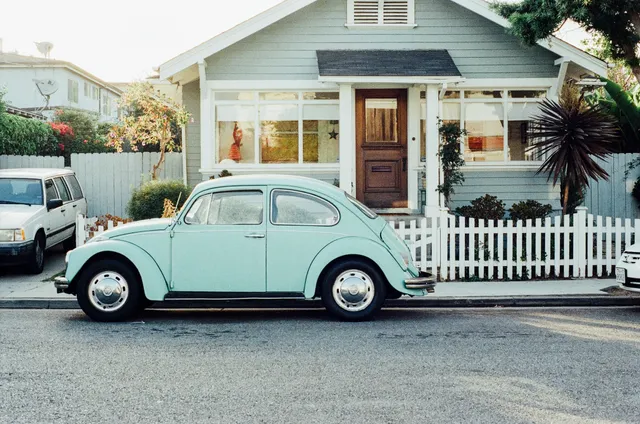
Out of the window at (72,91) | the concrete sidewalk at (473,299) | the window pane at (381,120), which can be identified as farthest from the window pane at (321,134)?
the window at (72,91)

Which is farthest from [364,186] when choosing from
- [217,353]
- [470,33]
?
[217,353]

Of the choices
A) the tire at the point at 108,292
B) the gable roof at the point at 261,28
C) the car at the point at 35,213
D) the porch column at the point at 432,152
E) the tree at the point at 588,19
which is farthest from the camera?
the gable roof at the point at 261,28

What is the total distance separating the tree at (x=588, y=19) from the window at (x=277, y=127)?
4.23m

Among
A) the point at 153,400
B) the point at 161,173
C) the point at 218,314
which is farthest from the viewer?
the point at 161,173

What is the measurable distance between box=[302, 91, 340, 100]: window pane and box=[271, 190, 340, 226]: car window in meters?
7.71

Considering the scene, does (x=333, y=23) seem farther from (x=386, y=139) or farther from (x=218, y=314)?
(x=218, y=314)

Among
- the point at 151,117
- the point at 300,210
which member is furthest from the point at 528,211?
the point at 151,117

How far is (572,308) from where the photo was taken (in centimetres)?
1078

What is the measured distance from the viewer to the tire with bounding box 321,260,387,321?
9.36 m

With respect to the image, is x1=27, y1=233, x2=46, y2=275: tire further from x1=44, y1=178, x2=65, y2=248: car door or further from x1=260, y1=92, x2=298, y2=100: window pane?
x1=260, y1=92, x2=298, y2=100: window pane

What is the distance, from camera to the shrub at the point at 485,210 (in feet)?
50.2

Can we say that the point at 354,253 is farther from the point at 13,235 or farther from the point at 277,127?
the point at 277,127

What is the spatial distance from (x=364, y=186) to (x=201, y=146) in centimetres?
360

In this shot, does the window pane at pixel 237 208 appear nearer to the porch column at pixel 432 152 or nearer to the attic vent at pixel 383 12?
the porch column at pixel 432 152
